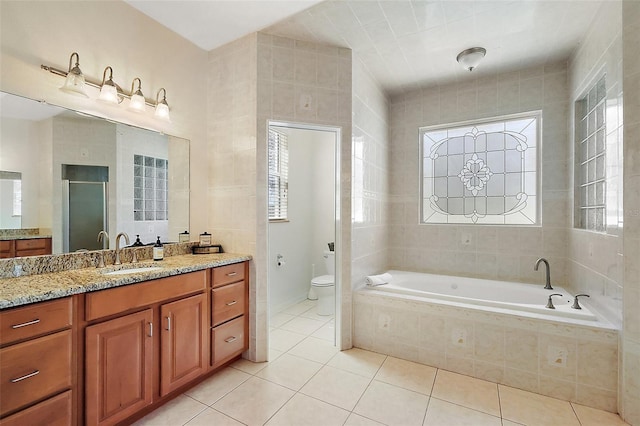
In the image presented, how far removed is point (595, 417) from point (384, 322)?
53.3 inches

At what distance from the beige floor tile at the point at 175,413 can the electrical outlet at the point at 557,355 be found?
227cm

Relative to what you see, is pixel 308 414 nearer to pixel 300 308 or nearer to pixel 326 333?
pixel 326 333

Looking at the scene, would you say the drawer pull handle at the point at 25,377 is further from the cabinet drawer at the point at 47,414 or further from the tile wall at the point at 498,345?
the tile wall at the point at 498,345

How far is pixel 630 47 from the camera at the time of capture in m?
1.65

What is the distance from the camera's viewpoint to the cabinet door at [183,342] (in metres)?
1.74

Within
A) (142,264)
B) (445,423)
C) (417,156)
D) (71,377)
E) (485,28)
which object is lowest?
(445,423)

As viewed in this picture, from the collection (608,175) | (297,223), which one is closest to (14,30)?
(297,223)

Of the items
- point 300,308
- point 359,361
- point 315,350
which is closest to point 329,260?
point 300,308

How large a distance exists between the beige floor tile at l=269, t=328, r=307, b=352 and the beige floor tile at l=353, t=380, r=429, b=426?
0.89 metres

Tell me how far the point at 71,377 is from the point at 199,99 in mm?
2178

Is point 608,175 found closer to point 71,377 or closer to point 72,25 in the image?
point 71,377

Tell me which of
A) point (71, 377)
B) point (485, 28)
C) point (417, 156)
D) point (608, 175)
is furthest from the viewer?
point (417, 156)

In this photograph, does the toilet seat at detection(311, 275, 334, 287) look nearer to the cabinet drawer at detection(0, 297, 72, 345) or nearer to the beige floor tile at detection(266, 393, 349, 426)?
the beige floor tile at detection(266, 393, 349, 426)

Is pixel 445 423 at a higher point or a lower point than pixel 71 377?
lower
